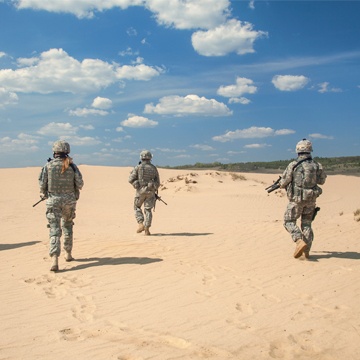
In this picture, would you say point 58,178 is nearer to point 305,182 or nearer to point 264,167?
point 305,182

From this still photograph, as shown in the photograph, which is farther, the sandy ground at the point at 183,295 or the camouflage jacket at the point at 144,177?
the camouflage jacket at the point at 144,177

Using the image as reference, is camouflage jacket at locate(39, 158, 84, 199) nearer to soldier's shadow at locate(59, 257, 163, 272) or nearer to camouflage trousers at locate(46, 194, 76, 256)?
camouflage trousers at locate(46, 194, 76, 256)

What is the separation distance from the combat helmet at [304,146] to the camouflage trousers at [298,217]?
3.11 feet

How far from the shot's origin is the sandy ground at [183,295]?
3.77 m

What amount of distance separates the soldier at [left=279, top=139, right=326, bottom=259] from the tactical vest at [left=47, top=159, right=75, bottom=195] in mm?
3848

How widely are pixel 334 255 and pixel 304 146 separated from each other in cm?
239

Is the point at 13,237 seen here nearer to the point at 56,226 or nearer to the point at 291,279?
the point at 56,226

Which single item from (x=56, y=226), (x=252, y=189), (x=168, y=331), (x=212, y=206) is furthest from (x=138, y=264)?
(x=252, y=189)

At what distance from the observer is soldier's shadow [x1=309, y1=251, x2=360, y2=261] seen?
7.67 m

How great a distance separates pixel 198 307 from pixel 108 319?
1.11 meters

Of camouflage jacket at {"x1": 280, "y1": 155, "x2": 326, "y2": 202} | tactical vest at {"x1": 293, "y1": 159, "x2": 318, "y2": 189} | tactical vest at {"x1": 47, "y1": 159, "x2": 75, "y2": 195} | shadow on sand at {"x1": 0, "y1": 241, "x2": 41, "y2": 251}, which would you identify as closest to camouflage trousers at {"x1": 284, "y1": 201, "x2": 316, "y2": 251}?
camouflage jacket at {"x1": 280, "y1": 155, "x2": 326, "y2": 202}

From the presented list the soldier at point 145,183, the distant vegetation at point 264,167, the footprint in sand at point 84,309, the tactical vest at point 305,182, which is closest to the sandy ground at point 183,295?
the footprint in sand at point 84,309

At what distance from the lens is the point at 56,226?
6.72m

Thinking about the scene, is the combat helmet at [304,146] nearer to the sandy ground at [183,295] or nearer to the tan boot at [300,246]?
the tan boot at [300,246]
